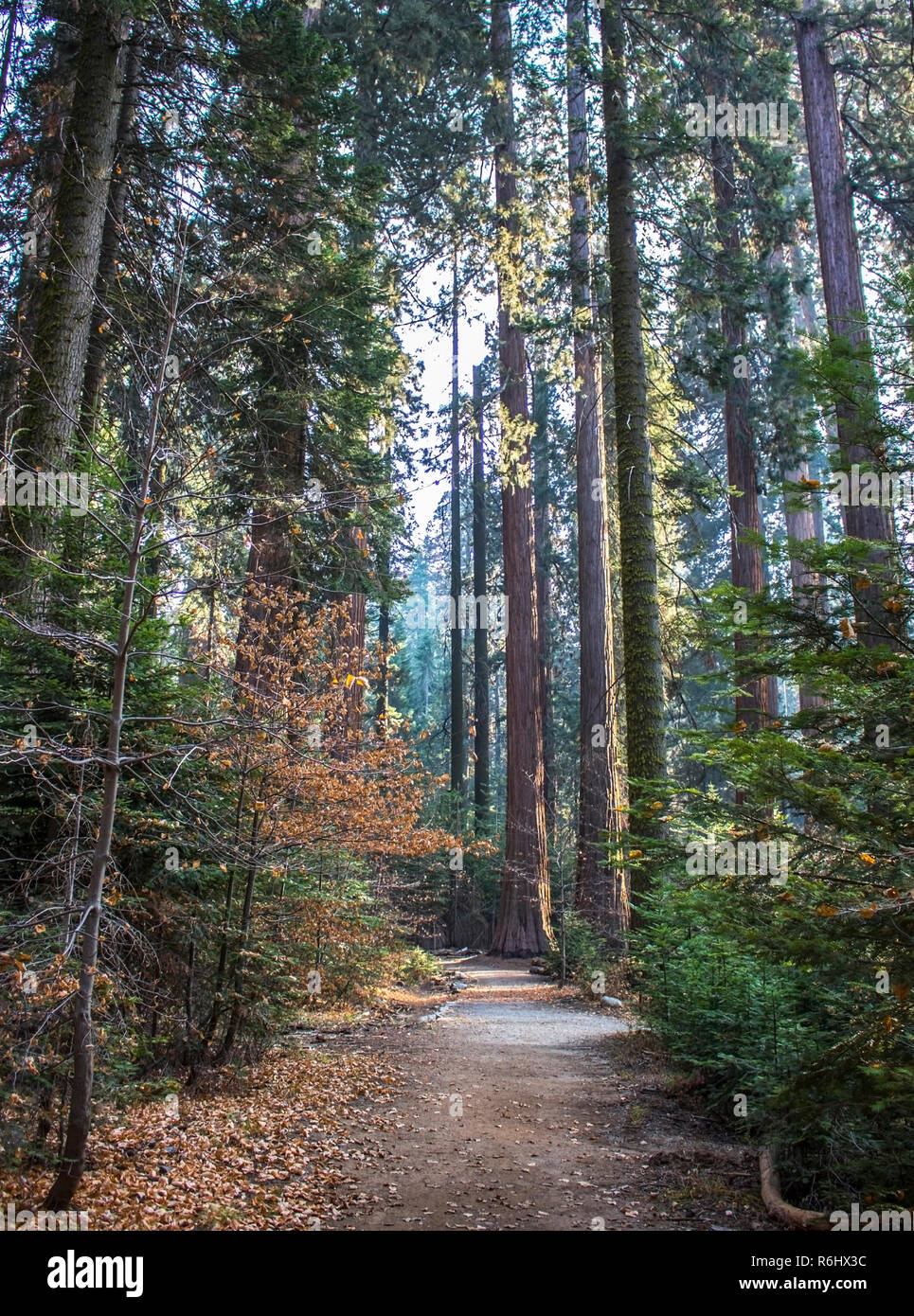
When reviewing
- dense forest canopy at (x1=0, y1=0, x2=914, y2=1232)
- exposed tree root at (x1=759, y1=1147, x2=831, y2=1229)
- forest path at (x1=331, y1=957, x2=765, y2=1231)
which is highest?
dense forest canopy at (x1=0, y1=0, x2=914, y2=1232)

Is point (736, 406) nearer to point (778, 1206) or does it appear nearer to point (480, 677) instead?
point (778, 1206)

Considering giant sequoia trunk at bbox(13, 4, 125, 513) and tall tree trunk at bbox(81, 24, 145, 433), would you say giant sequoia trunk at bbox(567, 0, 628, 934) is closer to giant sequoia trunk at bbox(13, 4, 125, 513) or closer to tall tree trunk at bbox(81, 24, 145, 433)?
tall tree trunk at bbox(81, 24, 145, 433)

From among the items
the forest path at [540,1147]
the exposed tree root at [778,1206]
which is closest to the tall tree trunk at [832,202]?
the forest path at [540,1147]

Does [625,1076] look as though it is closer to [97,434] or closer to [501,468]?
[97,434]

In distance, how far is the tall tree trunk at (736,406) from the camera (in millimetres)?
10820

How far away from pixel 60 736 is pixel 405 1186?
11.7 feet

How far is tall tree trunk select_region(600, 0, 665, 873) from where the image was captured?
388 inches

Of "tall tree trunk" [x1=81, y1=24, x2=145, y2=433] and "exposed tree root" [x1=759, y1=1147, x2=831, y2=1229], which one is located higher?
"tall tree trunk" [x1=81, y1=24, x2=145, y2=433]

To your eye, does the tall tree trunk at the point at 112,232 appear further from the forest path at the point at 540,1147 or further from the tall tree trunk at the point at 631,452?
the forest path at the point at 540,1147

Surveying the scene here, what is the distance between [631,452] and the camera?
10234 millimetres

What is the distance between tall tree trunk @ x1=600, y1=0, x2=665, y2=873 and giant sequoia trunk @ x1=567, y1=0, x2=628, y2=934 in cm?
244

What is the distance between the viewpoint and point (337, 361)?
1068 centimetres

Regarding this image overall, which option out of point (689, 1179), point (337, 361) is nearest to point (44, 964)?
point (689, 1179)

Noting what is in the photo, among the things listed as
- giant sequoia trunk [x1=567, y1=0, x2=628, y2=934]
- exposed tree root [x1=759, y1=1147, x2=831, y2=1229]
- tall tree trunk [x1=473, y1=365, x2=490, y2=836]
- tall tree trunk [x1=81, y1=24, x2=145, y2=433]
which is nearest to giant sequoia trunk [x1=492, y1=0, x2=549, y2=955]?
giant sequoia trunk [x1=567, y1=0, x2=628, y2=934]
